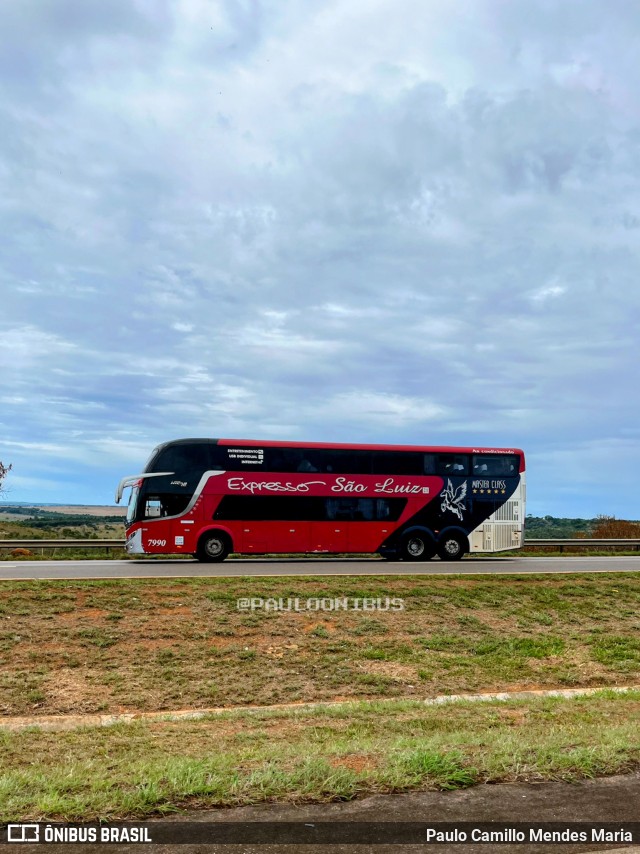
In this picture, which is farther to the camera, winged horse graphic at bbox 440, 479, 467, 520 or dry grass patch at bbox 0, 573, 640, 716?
winged horse graphic at bbox 440, 479, 467, 520

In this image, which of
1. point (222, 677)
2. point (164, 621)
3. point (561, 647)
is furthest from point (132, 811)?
point (561, 647)

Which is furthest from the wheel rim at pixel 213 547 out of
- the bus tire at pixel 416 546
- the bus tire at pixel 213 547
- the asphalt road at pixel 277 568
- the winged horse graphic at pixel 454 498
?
the winged horse graphic at pixel 454 498

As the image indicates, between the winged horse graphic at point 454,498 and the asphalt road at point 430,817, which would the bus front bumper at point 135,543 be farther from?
the asphalt road at point 430,817

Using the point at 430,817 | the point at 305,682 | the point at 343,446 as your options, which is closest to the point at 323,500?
the point at 343,446

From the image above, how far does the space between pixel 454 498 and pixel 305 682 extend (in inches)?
577

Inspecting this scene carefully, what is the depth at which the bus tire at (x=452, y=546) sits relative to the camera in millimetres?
25902

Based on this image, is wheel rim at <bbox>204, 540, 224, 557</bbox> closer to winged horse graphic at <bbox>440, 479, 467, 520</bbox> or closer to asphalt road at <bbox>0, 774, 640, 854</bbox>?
winged horse graphic at <bbox>440, 479, 467, 520</bbox>

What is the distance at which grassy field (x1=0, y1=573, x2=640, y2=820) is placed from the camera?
5332 mm

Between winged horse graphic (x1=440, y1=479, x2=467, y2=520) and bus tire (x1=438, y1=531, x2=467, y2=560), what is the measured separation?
77cm

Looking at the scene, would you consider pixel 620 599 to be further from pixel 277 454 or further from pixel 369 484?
pixel 277 454

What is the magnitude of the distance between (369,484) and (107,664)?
46.1 ft

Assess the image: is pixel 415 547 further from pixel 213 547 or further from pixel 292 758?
pixel 292 758

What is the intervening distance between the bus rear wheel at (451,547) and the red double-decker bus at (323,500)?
1.4 inches

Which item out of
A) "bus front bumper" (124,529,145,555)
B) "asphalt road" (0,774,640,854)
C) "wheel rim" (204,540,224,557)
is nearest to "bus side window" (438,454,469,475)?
"wheel rim" (204,540,224,557)
